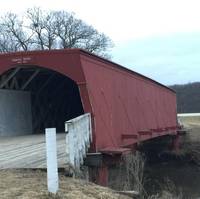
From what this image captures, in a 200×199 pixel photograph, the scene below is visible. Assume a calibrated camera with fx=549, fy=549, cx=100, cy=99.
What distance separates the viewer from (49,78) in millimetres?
24078

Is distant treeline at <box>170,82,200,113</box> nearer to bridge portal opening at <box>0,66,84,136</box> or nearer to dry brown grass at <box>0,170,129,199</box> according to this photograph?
bridge portal opening at <box>0,66,84,136</box>

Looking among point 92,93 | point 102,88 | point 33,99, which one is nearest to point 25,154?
point 92,93

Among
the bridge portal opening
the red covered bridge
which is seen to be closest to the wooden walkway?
the red covered bridge

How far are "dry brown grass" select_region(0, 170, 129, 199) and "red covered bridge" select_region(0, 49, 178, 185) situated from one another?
504 cm

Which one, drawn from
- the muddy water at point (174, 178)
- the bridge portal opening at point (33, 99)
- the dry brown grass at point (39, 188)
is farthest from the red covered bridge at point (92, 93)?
the dry brown grass at point (39, 188)

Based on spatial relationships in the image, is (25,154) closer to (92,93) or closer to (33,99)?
(92,93)

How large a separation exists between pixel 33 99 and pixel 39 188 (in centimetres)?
1570

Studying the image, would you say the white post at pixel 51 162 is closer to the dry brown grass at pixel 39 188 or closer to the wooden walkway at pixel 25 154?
the dry brown grass at pixel 39 188

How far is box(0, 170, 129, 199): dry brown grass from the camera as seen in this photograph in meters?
8.13

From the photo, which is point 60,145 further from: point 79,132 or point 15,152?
point 79,132

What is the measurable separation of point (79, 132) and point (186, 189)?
15672 mm

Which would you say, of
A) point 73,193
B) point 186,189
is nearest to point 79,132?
point 73,193

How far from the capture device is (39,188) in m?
8.56

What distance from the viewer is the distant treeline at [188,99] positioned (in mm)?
125188
